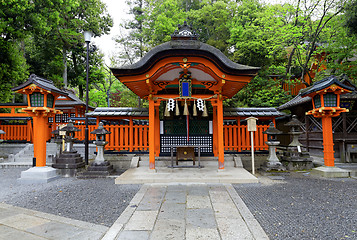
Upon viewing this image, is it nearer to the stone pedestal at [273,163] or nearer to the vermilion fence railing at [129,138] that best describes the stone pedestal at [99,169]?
the vermilion fence railing at [129,138]

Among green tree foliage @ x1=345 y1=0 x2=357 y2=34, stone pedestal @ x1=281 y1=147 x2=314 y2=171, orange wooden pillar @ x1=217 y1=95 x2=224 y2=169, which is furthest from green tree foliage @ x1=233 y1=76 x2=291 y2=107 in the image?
orange wooden pillar @ x1=217 y1=95 x2=224 y2=169

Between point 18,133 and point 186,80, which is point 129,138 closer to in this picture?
point 186,80

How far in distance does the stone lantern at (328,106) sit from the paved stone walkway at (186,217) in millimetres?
4707

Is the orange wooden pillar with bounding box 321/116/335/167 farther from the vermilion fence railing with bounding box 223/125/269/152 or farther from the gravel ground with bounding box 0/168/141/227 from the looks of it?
the gravel ground with bounding box 0/168/141/227

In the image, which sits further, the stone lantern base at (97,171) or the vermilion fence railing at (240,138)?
the vermilion fence railing at (240,138)

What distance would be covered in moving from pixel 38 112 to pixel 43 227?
518 centimetres

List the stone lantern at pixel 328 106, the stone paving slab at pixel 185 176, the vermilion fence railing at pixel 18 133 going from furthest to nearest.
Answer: the vermilion fence railing at pixel 18 133
the stone lantern at pixel 328 106
the stone paving slab at pixel 185 176

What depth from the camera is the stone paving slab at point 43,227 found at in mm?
3115

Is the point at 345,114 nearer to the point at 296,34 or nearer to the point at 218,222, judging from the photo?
the point at 296,34

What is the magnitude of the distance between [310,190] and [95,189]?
6.28m

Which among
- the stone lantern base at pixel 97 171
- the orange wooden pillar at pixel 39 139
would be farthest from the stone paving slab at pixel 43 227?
the orange wooden pillar at pixel 39 139

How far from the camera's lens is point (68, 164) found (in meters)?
7.83

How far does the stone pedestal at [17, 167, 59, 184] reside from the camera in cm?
686

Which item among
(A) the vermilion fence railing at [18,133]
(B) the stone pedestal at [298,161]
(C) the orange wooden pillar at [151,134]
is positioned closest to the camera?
(C) the orange wooden pillar at [151,134]
